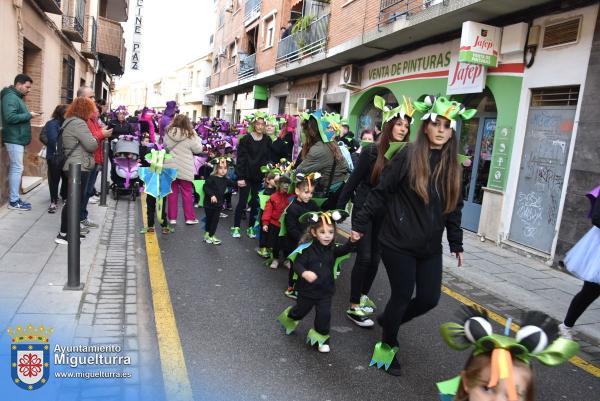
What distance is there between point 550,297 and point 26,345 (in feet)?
18.3

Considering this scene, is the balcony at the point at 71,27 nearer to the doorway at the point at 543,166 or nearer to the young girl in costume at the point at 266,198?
the young girl in costume at the point at 266,198

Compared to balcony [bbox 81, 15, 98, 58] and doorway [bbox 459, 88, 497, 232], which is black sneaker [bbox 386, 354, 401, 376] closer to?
doorway [bbox 459, 88, 497, 232]

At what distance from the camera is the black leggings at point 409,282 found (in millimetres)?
3488

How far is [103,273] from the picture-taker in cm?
531

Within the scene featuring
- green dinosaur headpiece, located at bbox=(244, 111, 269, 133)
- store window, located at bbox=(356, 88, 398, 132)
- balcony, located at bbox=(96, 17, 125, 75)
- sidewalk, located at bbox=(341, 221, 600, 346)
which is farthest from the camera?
balcony, located at bbox=(96, 17, 125, 75)

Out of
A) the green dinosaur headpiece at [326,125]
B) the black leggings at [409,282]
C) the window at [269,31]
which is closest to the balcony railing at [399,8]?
the green dinosaur headpiece at [326,125]

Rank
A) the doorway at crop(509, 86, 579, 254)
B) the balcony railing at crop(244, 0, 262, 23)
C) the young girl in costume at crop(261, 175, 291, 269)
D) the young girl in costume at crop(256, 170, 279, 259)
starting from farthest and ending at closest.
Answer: the balcony railing at crop(244, 0, 262, 23), the doorway at crop(509, 86, 579, 254), the young girl in costume at crop(256, 170, 279, 259), the young girl in costume at crop(261, 175, 291, 269)

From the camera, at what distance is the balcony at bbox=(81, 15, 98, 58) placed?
60.7 ft

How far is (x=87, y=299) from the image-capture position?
14.6 feet

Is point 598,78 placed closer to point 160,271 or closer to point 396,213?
point 396,213

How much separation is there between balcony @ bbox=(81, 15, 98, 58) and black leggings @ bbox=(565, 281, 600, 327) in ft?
59.2

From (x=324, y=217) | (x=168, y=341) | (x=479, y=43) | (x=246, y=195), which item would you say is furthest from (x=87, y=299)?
(x=479, y=43)

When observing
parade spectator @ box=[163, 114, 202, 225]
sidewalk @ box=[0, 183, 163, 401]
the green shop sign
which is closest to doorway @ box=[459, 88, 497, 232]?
the green shop sign

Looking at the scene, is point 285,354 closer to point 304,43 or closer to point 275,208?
point 275,208
